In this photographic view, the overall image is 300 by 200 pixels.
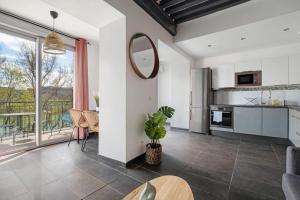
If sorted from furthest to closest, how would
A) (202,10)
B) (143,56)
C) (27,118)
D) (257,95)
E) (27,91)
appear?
(257,95) → (27,118) → (27,91) → (202,10) → (143,56)

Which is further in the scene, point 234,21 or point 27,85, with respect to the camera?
point 27,85

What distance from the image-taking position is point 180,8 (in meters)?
2.78

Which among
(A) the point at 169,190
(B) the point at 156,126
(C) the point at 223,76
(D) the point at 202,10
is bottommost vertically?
(A) the point at 169,190

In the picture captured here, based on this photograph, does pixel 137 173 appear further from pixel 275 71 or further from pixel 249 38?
pixel 275 71

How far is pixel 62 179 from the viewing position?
6.33 feet

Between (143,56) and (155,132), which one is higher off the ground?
(143,56)

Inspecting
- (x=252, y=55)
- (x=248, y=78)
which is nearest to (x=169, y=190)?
(x=248, y=78)

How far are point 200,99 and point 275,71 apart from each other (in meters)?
1.89

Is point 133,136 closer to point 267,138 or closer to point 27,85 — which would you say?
point 27,85

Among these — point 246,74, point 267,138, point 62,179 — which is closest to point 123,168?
point 62,179

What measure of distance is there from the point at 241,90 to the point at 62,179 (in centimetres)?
469

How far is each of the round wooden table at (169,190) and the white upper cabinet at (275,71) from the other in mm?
3942

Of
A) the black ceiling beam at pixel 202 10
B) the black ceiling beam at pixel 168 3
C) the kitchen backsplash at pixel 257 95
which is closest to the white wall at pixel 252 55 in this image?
the kitchen backsplash at pixel 257 95

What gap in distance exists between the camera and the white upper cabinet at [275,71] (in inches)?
138
